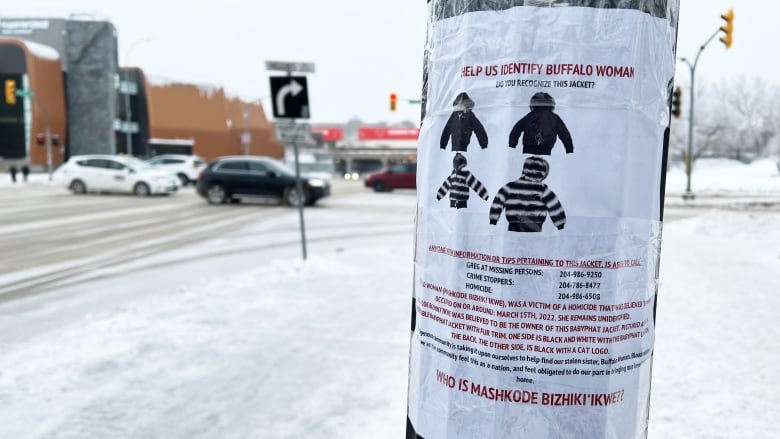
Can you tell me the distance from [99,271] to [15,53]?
47.5 metres

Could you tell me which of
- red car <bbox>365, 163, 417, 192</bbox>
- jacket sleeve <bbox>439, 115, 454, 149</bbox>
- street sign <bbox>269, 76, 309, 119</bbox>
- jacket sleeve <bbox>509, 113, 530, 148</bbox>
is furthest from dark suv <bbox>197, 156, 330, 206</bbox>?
Result: jacket sleeve <bbox>509, 113, 530, 148</bbox>

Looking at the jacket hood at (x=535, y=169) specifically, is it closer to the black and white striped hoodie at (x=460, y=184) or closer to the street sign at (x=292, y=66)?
the black and white striped hoodie at (x=460, y=184)

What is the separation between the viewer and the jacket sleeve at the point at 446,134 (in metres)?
1.91

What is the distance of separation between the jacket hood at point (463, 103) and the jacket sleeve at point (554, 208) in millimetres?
361

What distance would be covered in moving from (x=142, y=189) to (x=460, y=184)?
944 inches


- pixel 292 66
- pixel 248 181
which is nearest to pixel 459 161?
pixel 292 66

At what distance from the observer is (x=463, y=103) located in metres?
1.86

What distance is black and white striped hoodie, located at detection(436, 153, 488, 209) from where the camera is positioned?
6.00 ft

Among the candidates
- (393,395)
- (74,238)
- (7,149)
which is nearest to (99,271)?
(74,238)

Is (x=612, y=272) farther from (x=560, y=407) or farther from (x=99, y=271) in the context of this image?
(x=99, y=271)

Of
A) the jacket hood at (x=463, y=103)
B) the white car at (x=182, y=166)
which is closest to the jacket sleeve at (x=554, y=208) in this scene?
the jacket hood at (x=463, y=103)

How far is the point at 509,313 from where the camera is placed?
5.80ft

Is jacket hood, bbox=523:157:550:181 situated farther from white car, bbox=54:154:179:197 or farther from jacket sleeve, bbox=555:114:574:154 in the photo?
white car, bbox=54:154:179:197

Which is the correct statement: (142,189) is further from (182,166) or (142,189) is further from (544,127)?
(544,127)
